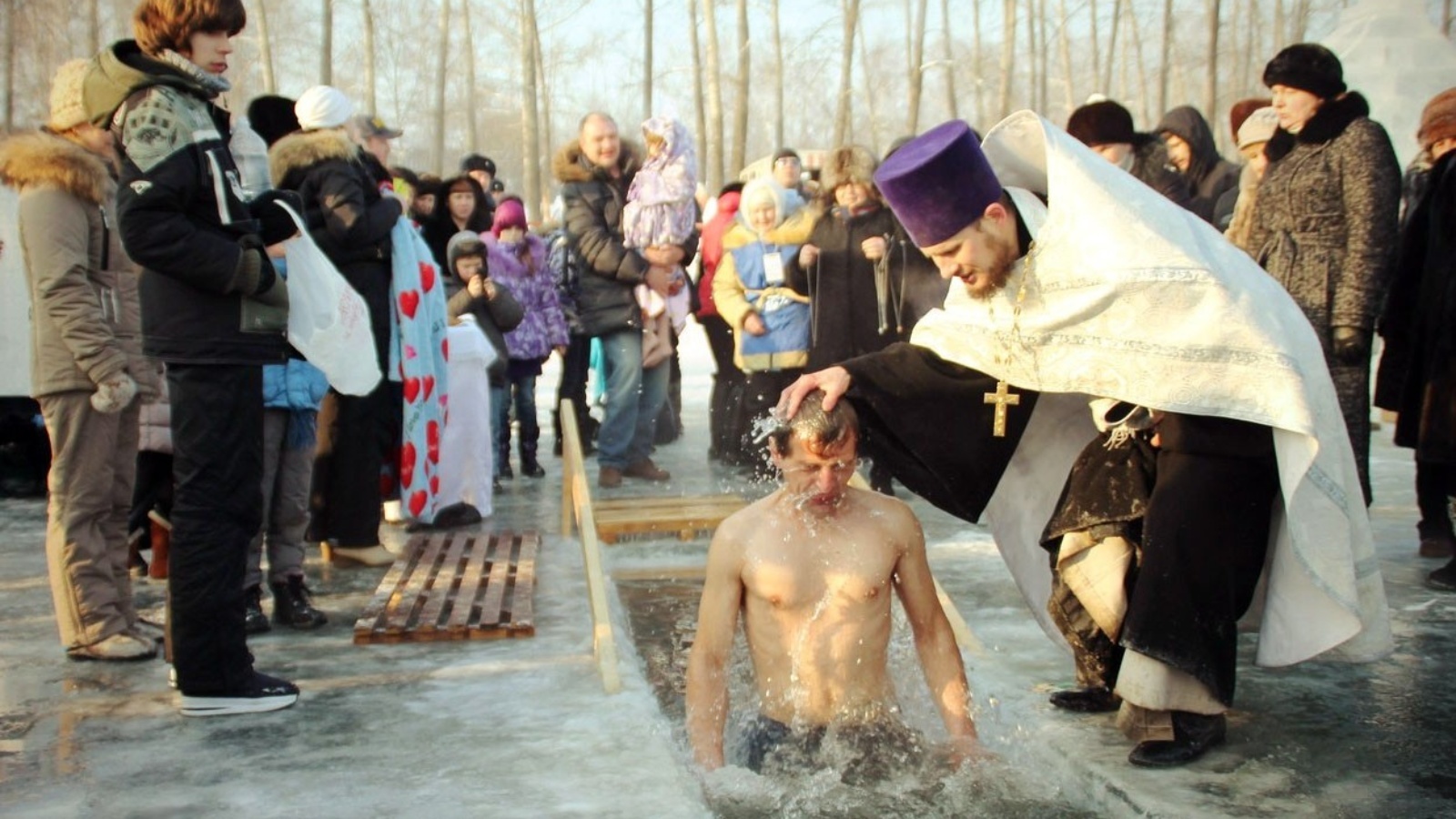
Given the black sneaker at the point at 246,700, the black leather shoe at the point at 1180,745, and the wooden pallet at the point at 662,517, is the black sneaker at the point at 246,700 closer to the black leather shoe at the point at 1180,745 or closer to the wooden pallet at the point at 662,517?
the black leather shoe at the point at 1180,745

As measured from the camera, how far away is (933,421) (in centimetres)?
431

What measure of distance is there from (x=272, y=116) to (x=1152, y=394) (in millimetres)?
4444

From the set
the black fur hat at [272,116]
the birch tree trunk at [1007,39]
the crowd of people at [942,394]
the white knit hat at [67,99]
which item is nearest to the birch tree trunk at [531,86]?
the birch tree trunk at [1007,39]

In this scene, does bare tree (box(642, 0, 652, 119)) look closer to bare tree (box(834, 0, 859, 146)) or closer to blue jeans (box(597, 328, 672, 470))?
bare tree (box(834, 0, 859, 146))

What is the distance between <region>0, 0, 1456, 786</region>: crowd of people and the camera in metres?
3.96

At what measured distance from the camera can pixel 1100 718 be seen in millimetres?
4508

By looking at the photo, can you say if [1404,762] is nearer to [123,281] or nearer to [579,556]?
[579,556]

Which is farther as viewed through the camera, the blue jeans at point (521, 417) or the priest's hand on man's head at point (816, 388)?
the blue jeans at point (521, 417)

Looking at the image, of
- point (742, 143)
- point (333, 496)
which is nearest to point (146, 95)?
point (333, 496)

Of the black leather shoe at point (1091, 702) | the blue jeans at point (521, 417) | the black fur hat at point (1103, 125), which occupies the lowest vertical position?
the black leather shoe at point (1091, 702)

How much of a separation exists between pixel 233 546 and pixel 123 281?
1535 millimetres

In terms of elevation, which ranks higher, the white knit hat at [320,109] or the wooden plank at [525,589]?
the white knit hat at [320,109]

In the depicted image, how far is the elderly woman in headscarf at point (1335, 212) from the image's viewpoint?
615 centimetres

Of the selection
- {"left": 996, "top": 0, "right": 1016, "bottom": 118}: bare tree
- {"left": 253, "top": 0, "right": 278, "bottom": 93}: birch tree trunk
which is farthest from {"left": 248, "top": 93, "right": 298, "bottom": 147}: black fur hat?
{"left": 996, "top": 0, "right": 1016, "bottom": 118}: bare tree
